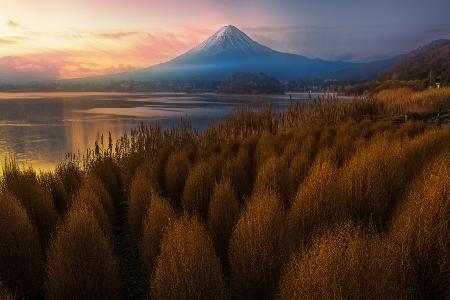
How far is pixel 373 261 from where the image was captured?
315 centimetres

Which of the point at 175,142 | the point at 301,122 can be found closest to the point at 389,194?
the point at 175,142

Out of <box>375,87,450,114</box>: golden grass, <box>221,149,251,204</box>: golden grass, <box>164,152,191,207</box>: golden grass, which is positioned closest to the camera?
<box>221,149,251,204</box>: golden grass

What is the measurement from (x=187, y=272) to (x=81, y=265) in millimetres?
1509

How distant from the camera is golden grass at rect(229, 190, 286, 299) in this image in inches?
182

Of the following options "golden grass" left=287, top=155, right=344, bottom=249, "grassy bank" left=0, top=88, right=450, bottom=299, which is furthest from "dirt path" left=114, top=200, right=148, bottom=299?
"golden grass" left=287, top=155, right=344, bottom=249

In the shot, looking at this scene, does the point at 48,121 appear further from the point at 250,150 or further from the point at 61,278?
the point at 61,278

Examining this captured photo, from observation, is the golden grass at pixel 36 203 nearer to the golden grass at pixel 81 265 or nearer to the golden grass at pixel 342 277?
the golden grass at pixel 81 265

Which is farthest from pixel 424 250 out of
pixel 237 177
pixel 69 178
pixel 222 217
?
pixel 69 178

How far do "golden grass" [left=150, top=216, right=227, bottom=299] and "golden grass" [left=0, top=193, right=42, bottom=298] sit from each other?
2332 millimetres

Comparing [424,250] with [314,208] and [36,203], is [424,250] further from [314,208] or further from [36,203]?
[36,203]

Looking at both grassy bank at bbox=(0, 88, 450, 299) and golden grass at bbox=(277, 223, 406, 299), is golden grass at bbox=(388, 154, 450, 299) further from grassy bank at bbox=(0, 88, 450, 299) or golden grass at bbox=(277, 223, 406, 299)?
golden grass at bbox=(277, 223, 406, 299)

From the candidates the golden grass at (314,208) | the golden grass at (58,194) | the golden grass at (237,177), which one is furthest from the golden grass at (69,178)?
the golden grass at (314,208)

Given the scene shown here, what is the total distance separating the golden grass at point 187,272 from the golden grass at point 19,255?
233cm

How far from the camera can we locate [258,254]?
15.3ft
